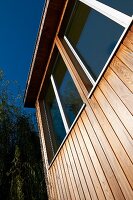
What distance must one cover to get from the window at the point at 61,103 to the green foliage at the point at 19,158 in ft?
6.58

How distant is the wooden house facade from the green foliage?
75.4 inches

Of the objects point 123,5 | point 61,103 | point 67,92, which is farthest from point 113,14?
point 61,103

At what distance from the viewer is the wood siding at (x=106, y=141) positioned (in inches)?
74.1

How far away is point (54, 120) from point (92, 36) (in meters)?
1.90

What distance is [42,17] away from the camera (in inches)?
164

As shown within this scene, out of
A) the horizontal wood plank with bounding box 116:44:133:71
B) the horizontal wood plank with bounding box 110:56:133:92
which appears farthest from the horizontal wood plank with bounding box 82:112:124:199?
the horizontal wood plank with bounding box 116:44:133:71

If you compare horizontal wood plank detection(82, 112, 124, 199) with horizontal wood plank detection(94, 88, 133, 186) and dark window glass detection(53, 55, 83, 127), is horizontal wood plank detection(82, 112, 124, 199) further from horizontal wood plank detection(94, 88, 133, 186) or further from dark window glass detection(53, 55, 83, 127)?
dark window glass detection(53, 55, 83, 127)

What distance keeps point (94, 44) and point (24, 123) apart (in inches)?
210

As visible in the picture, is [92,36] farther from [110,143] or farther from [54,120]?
[54,120]

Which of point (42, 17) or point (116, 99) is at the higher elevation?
point (116, 99)

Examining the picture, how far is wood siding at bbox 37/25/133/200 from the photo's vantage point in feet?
6.18

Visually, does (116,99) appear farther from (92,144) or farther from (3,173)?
(3,173)

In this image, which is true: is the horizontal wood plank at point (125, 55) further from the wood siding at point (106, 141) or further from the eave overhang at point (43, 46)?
the eave overhang at point (43, 46)

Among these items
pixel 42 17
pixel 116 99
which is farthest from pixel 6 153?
pixel 116 99
